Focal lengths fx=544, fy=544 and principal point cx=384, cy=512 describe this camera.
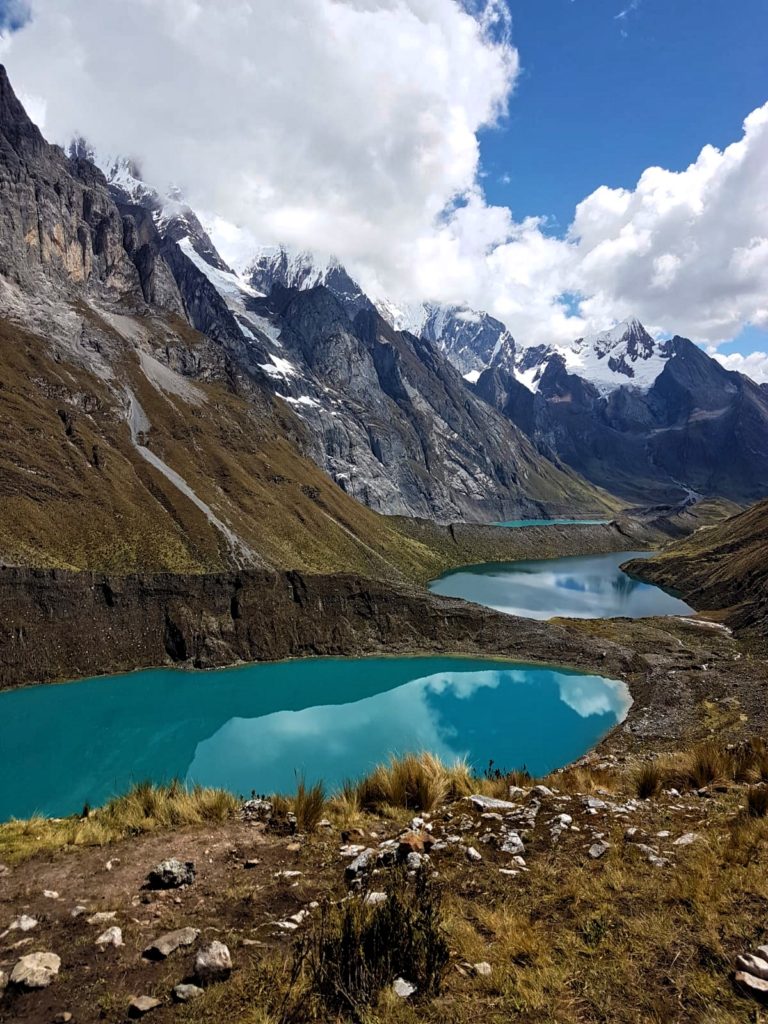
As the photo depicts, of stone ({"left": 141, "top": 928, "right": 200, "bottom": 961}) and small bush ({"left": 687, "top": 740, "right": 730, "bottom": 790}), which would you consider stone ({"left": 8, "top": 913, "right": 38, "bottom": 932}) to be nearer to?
stone ({"left": 141, "top": 928, "right": 200, "bottom": 961})

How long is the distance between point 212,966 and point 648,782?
31.9ft

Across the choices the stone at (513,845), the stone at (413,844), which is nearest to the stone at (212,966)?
the stone at (413,844)

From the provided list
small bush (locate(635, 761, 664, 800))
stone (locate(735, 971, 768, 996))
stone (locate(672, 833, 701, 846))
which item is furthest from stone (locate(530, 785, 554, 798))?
stone (locate(735, 971, 768, 996))

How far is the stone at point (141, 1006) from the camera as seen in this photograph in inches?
195

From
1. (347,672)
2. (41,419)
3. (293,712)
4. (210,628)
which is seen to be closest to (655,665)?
(347,672)

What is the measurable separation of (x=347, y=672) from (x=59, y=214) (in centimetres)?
15830

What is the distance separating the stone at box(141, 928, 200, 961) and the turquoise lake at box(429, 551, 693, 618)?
312 ft

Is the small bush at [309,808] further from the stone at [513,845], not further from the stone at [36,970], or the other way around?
the stone at [36,970]

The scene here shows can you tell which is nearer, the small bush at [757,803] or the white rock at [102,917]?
the white rock at [102,917]

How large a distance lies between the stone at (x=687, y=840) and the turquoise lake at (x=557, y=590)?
298ft

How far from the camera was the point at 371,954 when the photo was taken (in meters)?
5.57

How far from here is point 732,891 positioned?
658 cm

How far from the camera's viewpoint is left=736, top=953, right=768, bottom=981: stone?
15.7ft

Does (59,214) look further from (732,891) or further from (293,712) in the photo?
(732,891)
